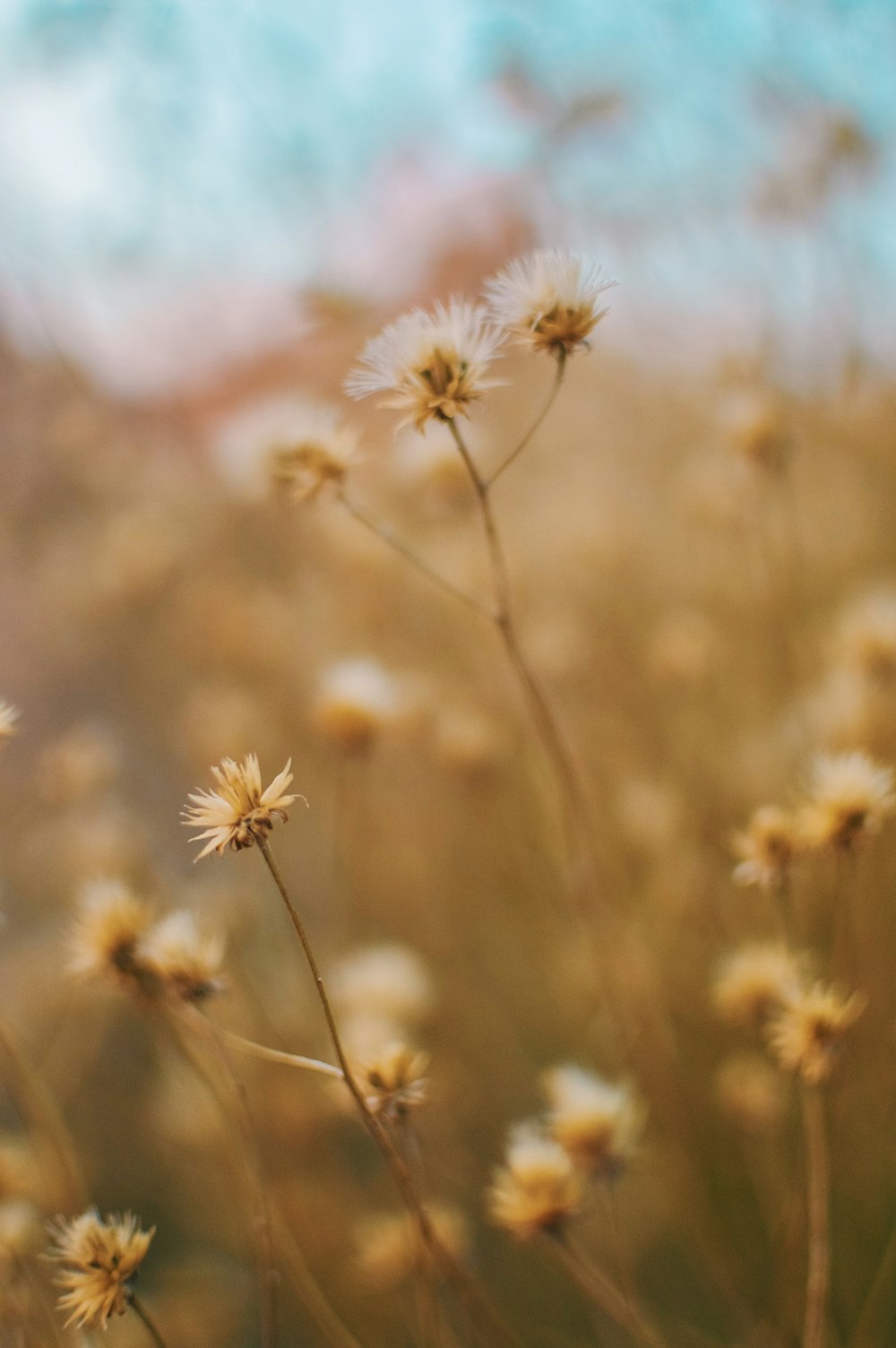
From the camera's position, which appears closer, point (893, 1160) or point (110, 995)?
point (893, 1160)

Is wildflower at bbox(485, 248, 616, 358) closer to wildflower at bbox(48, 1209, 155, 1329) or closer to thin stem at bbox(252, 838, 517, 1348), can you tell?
thin stem at bbox(252, 838, 517, 1348)

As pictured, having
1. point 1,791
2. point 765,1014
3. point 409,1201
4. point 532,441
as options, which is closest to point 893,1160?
point 765,1014

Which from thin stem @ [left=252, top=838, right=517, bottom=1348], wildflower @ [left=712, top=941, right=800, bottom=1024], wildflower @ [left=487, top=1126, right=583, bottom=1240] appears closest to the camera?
thin stem @ [left=252, top=838, right=517, bottom=1348]

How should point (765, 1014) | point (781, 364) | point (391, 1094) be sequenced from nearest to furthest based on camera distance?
point (391, 1094)
point (765, 1014)
point (781, 364)

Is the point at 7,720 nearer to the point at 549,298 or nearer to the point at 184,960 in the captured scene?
the point at 184,960

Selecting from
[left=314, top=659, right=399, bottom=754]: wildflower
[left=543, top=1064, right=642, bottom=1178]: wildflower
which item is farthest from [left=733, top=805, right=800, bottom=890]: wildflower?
[left=314, top=659, right=399, bottom=754]: wildflower

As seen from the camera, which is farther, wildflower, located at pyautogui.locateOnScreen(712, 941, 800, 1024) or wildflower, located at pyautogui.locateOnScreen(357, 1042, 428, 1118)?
wildflower, located at pyautogui.locateOnScreen(712, 941, 800, 1024)

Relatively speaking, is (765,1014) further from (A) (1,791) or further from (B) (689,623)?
(A) (1,791)
